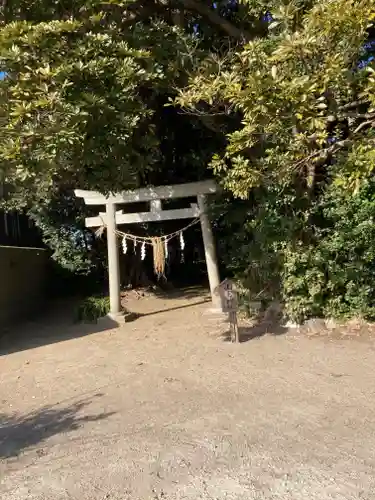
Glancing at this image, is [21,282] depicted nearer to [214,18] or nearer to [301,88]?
[214,18]

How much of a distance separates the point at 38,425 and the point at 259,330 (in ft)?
14.7

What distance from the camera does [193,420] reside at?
197 inches

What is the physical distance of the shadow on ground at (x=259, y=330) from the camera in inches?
339

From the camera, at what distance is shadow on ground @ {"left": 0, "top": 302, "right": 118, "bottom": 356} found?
32.9 feet

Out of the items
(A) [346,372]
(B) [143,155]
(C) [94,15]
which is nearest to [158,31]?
(C) [94,15]

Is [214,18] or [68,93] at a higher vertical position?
Result: [214,18]

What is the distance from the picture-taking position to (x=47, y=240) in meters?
15.6

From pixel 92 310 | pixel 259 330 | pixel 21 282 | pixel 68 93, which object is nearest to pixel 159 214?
pixel 92 310

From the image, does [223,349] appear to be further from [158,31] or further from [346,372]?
[158,31]

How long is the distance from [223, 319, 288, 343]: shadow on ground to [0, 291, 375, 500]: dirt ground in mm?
175

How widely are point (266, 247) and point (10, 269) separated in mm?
6811

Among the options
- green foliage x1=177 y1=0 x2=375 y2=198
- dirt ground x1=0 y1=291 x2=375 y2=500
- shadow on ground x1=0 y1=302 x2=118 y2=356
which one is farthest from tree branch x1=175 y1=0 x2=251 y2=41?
shadow on ground x1=0 y1=302 x2=118 y2=356

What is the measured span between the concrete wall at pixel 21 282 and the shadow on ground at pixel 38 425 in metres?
6.42

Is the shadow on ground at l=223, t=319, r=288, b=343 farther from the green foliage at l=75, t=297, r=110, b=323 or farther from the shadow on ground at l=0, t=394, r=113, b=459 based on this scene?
the green foliage at l=75, t=297, r=110, b=323
